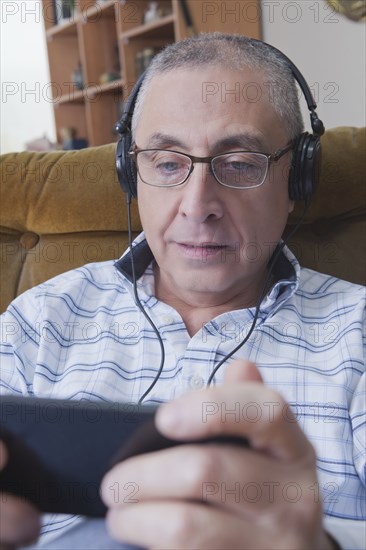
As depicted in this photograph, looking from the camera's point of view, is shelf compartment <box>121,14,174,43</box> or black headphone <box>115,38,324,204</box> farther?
shelf compartment <box>121,14,174,43</box>

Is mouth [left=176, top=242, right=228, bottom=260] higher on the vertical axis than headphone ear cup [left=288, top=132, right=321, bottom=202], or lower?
lower

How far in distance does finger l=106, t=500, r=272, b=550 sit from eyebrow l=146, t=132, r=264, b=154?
66 centimetres

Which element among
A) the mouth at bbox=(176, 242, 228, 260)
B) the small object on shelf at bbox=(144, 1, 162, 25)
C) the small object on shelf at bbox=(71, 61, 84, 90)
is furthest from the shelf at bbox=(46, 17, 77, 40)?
the mouth at bbox=(176, 242, 228, 260)

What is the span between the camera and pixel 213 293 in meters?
1.03

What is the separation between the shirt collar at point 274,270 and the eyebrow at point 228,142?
23cm

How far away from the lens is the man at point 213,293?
3.08 ft

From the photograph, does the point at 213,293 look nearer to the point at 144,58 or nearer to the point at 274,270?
the point at 274,270

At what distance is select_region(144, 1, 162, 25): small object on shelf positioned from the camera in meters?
2.88

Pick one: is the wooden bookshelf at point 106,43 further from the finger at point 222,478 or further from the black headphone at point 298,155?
the finger at point 222,478

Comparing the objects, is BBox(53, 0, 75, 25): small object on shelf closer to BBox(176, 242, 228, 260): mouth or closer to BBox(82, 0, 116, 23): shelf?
BBox(82, 0, 116, 23): shelf

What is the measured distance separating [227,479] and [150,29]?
111 inches

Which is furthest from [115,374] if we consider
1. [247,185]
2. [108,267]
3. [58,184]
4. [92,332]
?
[58,184]

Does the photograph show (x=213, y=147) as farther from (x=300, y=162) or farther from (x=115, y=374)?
(x=115, y=374)

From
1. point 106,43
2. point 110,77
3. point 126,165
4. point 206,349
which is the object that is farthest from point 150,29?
point 206,349
